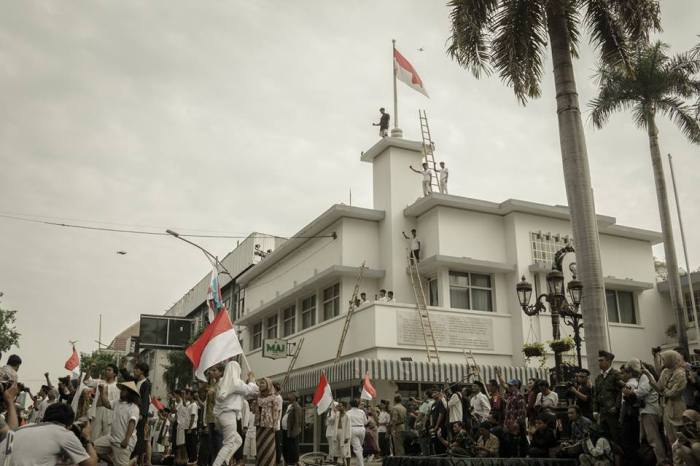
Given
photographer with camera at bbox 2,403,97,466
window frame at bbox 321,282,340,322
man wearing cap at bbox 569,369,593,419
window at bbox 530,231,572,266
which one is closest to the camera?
photographer with camera at bbox 2,403,97,466

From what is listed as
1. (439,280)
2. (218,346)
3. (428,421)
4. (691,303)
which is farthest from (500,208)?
(218,346)

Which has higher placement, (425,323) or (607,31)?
(607,31)

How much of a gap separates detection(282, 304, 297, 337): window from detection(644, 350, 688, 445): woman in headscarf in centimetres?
2143

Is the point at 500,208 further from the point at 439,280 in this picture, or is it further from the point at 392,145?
the point at 392,145

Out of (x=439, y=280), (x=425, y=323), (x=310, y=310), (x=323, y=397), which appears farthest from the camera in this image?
(x=310, y=310)

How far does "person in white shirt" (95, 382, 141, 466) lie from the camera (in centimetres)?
1008

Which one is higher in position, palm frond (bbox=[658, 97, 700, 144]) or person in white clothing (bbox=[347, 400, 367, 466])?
palm frond (bbox=[658, 97, 700, 144])

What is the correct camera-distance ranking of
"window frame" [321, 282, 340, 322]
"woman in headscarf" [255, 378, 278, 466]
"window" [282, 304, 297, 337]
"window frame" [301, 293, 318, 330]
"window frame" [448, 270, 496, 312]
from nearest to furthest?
"woman in headscarf" [255, 378, 278, 466]
"window frame" [448, 270, 496, 312]
"window frame" [321, 282, 340, 322]
"window frame" [301, 293, 318, 330]
"window" [282, 304, 297, 337]

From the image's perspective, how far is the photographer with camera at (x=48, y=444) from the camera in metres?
5.74

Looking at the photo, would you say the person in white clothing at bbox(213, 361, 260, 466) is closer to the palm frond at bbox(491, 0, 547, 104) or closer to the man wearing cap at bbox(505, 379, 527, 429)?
the man wearing cap at bbox(505, 379, 527, 429)

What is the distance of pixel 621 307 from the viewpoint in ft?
91.1

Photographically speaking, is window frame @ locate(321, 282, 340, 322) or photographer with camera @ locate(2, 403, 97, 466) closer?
photographer with camera @ locate(2, 403, 97, 466)

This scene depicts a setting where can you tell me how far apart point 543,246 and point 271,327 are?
14.5 meters

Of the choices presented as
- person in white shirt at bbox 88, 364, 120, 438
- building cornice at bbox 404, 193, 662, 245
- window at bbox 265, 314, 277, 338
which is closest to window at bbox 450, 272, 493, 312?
building cornice at bbox 404, 193, 662, 245
